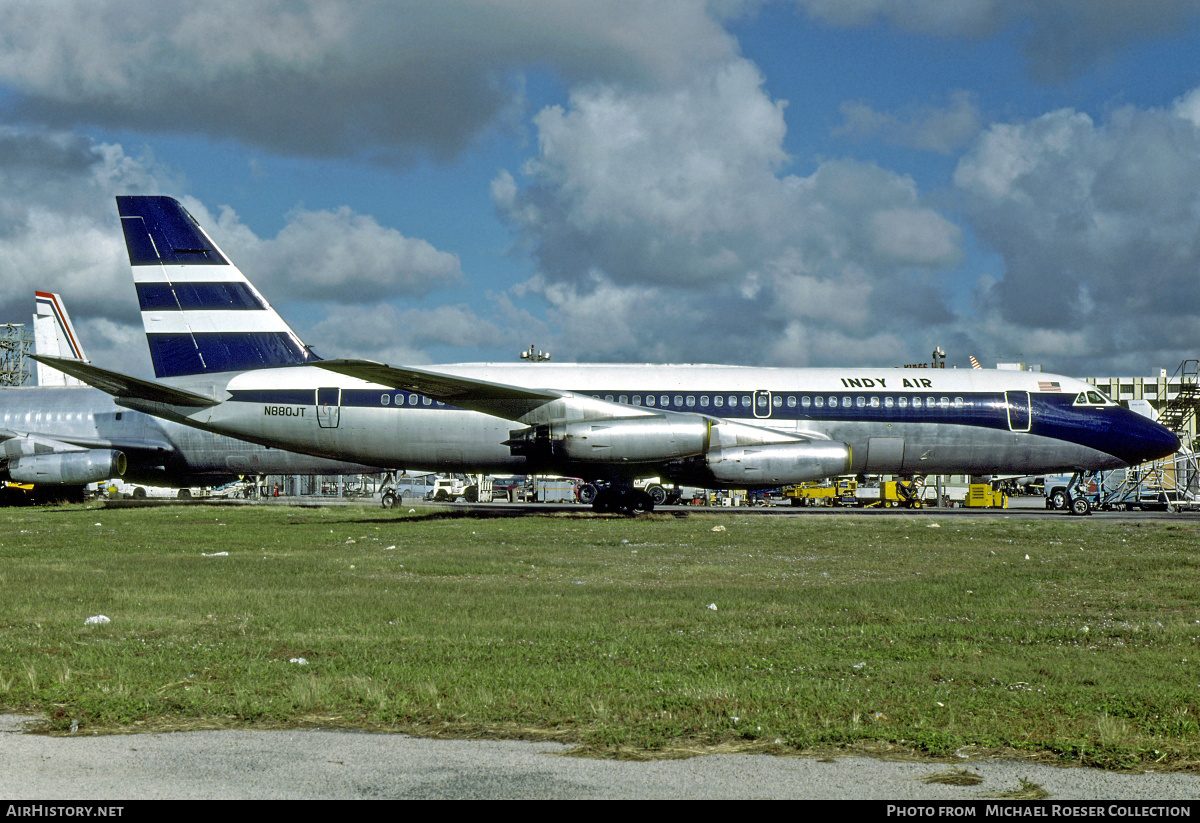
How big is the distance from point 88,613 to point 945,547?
47.7ft

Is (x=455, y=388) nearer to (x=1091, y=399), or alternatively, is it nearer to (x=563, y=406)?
(x=563, y=406)

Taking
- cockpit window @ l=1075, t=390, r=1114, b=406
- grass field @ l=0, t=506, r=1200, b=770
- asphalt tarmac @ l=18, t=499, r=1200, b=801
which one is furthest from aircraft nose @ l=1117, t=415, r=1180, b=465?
asphalt tarmac @ l=18, t=499, r=1200, b=801

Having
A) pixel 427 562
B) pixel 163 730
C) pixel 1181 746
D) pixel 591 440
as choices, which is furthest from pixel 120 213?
pixel 1181 746

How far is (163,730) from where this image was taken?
239 inches

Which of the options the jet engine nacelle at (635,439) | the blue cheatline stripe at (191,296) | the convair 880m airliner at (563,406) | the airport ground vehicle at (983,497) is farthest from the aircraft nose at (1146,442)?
the blue cheatline stripe at (191,296)

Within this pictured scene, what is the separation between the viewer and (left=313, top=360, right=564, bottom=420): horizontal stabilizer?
82.1 ft

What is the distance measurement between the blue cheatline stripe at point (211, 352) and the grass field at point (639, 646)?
1219 centimetres

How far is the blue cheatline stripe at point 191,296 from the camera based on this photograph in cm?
2975

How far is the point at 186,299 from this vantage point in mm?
29766

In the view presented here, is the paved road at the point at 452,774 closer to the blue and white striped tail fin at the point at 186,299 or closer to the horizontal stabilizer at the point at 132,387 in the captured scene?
the horizontal stabilizer at the point at 132,387

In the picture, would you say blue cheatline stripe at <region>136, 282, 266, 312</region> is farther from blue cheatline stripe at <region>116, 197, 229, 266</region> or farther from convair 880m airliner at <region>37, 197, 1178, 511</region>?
blue cheatline stripe at <region>116, 197, 229, 266</region>

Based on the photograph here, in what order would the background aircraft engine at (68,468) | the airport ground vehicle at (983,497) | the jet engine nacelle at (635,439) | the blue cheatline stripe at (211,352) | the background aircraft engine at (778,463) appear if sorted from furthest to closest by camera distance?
the airport ground vehicle at (983,497) < the background aircraft engine at (68,468) < the blue cheatline stripe at (211,352) < the background aircraft engine at (778,463) < the jet engine nacelle at (635,439)

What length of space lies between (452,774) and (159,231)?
28472 mm

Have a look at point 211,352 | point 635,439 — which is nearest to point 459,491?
point 211,352
